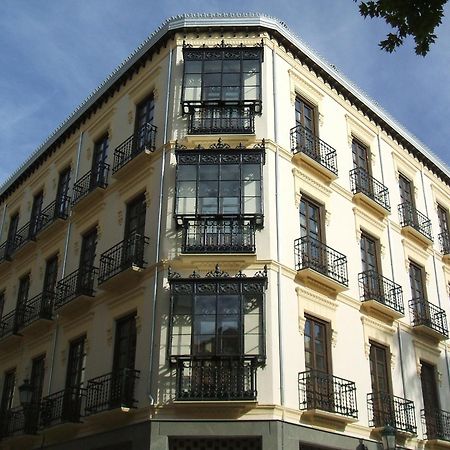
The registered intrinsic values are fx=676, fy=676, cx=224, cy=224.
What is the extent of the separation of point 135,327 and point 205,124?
17.6 ft

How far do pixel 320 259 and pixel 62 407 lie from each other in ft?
24.4

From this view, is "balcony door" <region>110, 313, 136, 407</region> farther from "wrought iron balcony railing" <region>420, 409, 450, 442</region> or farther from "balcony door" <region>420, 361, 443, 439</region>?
"balcony door" <region>420, 361, 443, 439</region>

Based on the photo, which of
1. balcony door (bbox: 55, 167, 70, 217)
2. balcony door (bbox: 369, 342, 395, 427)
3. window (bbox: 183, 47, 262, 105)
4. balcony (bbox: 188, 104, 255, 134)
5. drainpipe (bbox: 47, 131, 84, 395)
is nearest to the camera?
balcony door (bbox: 369, 342, 395, 427)

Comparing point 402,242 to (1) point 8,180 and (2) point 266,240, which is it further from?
(1) point 8,180

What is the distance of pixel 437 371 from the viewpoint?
19.8 metres

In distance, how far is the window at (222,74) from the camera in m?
17.4

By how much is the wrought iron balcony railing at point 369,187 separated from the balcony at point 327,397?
19.2ft

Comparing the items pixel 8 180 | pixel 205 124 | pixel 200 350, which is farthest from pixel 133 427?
pixel 8 180

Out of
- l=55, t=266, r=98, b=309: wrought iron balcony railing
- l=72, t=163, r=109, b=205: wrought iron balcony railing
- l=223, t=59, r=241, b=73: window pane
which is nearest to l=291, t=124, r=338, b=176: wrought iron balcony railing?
l=223, t=59, r=241, b=73: window pane

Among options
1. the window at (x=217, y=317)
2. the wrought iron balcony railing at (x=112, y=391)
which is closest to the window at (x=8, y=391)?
the wrought iron balcony railing at (x=112, y=391)

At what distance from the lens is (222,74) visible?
17672 mm

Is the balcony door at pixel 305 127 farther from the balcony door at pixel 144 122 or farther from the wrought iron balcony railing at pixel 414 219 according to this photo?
the wrought iron balcony railing at pixel 414 219

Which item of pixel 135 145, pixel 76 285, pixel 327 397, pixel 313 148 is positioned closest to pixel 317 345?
pixel 327 397

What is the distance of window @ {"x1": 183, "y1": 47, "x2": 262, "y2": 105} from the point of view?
1742 centimetres
